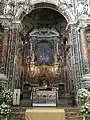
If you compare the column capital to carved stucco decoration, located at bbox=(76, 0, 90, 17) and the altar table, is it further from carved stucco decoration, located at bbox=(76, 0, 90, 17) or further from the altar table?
the altar table

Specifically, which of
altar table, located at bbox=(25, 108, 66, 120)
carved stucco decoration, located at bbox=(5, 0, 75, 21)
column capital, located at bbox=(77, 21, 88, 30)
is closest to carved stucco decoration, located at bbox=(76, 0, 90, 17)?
carved stucco decoration, located at bbox=(5, 0, 75, 21)

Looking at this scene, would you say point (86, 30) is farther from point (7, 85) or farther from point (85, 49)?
point (7, 85)

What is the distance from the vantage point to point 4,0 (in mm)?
12125

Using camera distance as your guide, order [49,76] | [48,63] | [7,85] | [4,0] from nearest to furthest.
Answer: [7,85] < [4,0] < [49,76] < [48,63]

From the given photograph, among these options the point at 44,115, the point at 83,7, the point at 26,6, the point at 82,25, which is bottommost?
the point at 44,115

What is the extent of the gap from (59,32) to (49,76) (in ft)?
16.0

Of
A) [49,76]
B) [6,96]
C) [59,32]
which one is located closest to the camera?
[6,96]

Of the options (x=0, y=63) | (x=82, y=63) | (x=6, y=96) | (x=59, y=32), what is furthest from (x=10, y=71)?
(x=59, y=32)

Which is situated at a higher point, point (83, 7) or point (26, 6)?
point (26, 6)

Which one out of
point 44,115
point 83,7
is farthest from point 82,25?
point 44,115

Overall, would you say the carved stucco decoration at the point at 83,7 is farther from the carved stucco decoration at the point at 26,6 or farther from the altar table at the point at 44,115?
the altar table at the point at 44,115

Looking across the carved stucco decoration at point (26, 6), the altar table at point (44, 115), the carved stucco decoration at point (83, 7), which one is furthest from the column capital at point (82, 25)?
the altar table at point (44, 115)

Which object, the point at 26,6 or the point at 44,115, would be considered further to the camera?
the point at 26,6

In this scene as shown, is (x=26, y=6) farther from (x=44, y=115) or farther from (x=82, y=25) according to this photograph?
(x=44, y=115)
